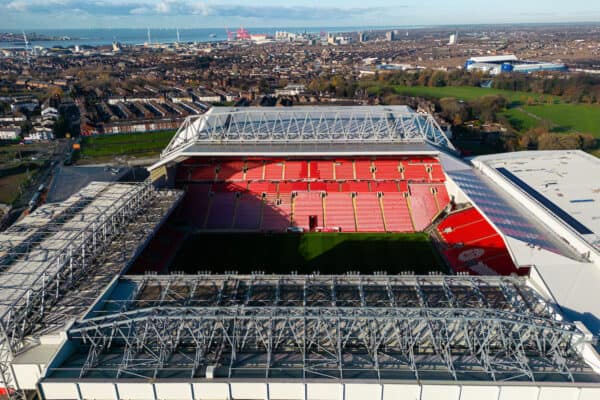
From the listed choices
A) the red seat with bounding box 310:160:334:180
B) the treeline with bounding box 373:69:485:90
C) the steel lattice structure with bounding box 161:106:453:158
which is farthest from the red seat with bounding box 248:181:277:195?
the treeline with bounding box 373:69:485:90

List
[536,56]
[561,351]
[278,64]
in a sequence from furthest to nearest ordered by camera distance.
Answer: [536,56] → [278,64] → [561,351]

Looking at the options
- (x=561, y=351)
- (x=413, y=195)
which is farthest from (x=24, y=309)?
(x=413, y=195)

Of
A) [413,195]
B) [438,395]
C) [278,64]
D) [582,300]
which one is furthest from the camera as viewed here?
[278,64]

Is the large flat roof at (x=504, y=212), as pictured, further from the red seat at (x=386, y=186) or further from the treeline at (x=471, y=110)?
the treeline at (x=471, y=110)

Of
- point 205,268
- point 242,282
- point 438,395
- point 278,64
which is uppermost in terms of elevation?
point 278,64

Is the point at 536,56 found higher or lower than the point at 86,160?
higher

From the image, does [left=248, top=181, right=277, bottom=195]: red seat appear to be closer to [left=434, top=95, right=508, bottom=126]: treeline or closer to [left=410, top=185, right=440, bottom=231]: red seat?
[left=410, top=185, right=440, bottom=231]: red seat

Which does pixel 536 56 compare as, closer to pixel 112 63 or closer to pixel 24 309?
pixel 112 63
